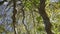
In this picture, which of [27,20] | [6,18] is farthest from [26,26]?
[6,18]

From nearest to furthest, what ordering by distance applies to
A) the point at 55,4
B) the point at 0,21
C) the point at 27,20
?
the point at 55,4 → the point at 0,21 → the point at 27,20

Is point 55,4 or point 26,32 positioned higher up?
point 55,4

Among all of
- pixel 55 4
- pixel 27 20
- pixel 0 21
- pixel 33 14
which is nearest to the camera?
pixel 55 4

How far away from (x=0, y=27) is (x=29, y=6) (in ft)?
6.10

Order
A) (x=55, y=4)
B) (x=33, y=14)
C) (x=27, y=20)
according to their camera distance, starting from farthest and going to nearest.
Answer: (x=27, y=20)
(x=33, y=14)
(x=55, y=4)

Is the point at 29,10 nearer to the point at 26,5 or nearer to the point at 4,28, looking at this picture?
the point at 26,5

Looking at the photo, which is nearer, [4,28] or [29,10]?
Answer: [29,10]

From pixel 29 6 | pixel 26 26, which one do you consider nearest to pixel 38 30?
pixel 26 26

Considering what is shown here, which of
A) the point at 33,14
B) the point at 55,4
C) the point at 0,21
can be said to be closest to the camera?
the point at 55,4

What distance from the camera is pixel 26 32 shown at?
32.9 ft

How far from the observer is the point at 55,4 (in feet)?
26.3

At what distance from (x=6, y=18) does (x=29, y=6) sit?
1480 millimetres

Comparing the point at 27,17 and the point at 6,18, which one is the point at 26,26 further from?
the point at 6,18

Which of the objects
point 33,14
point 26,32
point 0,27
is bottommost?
point 26,32
